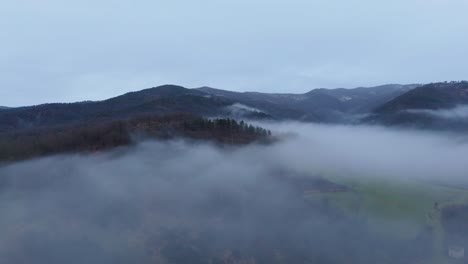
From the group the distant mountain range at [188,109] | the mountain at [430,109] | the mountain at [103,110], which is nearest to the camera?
the mountain at [430,109]

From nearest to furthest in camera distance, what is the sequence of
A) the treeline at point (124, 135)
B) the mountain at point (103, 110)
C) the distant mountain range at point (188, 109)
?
the treeline at point (124, 135)
the distant mountain range at point (188, 109)
the mountain at point (103, 110)

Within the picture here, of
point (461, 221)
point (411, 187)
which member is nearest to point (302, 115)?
point (411, 187)

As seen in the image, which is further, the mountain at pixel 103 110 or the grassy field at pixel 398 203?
the mountain at pixel 103 110

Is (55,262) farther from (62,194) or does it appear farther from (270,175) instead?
(270,175)

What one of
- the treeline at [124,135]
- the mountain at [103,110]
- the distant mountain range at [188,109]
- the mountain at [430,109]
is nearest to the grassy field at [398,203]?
the treeline at [124,135]

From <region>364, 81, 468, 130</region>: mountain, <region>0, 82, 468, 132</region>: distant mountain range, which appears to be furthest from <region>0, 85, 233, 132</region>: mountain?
<region>364, 81, 468, 130</region>: mountain

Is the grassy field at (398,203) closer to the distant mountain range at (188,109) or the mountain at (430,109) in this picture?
the mountain at (430,109)

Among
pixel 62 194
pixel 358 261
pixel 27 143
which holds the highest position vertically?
pixel 27 143
